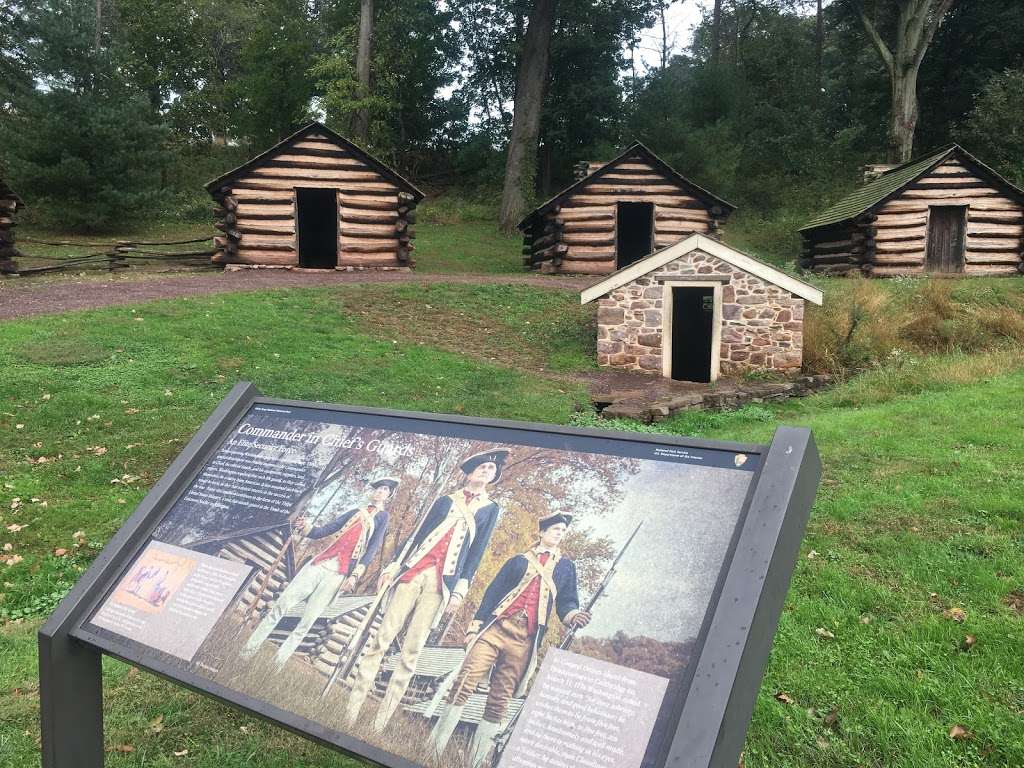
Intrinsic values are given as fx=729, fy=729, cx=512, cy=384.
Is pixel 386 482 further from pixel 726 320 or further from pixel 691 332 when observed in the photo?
pixel 691 332

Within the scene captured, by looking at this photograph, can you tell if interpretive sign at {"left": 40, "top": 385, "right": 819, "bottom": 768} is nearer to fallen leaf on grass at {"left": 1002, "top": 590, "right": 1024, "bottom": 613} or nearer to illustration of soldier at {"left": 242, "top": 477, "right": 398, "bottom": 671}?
illustration of soldier at {"left": 242, "top": 477, "right": 398, "bottom": 671}

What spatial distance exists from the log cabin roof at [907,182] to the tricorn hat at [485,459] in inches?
810

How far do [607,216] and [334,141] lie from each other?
312 inches

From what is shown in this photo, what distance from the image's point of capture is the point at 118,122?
2473 centimetres

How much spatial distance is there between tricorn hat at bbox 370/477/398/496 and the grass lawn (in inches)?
59.3

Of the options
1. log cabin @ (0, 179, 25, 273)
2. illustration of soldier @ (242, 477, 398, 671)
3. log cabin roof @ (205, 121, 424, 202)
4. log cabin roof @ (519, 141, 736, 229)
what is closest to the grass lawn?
illustration of soldier @ (242, 477, 398, 671)

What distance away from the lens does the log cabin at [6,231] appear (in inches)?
707

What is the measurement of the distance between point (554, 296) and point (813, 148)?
22348mm

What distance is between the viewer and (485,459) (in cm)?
270

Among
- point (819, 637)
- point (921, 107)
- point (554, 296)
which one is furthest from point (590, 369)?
point (921, 107)

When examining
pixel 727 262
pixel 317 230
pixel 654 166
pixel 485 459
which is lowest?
pixel 485 459

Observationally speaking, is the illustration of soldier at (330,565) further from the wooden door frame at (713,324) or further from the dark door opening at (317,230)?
the dark door opening at (317,230)

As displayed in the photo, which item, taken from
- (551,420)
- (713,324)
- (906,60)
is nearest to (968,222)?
(906,60)

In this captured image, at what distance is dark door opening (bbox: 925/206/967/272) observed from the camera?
2047cm
